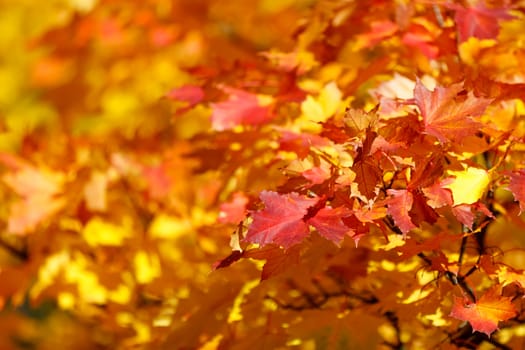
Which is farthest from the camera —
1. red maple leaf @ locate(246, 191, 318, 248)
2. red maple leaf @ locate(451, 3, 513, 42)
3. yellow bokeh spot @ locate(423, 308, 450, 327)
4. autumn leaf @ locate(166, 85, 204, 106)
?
autumn leaf @ locate(166, 85, 204, 106)

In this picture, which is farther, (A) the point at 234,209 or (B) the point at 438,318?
(A) the point at 234,209

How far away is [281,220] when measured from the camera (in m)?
0.97

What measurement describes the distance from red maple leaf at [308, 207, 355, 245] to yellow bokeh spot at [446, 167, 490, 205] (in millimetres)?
146

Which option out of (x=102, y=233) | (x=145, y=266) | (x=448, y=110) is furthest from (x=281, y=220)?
(x=102, y=233)

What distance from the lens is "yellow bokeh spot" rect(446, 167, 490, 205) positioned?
40.1 inches

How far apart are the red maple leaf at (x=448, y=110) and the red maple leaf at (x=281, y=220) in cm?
18

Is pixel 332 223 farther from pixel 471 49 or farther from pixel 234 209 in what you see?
pixel 471 49

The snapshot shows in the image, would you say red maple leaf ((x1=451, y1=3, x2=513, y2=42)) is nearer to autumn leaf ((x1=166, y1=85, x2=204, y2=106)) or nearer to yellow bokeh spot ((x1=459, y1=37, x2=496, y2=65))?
yellow bokeh spot ((x1=459, y1=37, x2=496, y2=65))

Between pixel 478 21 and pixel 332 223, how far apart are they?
53 centimetres

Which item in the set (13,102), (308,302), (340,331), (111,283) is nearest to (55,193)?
(111,283)

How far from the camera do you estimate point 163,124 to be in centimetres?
293

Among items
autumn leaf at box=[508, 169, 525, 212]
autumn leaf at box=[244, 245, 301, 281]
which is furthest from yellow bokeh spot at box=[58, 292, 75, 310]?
autumn leaf at box=[508, 169, 525, 212]

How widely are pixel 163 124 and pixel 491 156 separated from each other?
5.64ft

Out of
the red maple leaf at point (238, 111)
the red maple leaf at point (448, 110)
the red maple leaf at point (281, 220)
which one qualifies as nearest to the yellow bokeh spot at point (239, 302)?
the red maple leaf at point (238, 111)
